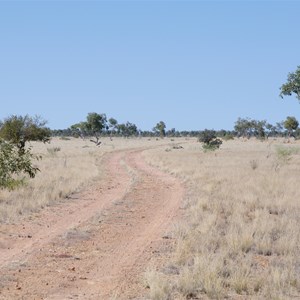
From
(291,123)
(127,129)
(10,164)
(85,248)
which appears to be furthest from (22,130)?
(127,129)

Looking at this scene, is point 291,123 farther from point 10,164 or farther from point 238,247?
point 238,247

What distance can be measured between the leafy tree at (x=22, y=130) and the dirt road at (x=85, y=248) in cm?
1937

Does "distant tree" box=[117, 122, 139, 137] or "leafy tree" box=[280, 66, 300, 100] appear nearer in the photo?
"leafy tree" box=[280, 66, 300, 100]

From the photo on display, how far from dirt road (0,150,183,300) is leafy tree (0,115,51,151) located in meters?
19.4

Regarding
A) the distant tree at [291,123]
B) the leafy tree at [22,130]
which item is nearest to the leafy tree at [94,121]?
the distant tree at [291,123]

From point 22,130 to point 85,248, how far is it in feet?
94.2

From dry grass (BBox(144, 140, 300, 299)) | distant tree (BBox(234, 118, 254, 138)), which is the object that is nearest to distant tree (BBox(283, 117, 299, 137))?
distant tree (BBox(234, 118, 254, 138))

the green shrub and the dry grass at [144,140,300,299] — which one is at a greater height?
the green shrub

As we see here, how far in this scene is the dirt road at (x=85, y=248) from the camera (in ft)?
26.1

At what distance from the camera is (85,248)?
35.4ft

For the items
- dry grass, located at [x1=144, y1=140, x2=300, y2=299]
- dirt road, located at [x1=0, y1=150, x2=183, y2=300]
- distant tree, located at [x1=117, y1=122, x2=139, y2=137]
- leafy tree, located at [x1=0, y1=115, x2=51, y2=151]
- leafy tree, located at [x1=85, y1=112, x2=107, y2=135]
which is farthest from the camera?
distant tree, located at [x1=117, y1=122, x2=139, y2=137]

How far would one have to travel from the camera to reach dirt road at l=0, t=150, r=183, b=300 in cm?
796

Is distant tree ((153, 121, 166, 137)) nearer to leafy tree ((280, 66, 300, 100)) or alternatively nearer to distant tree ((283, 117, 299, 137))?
distant tree ((283, 117, 299, 137))

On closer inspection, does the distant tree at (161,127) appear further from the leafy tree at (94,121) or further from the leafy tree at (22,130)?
the leafy tree at (22,130)
